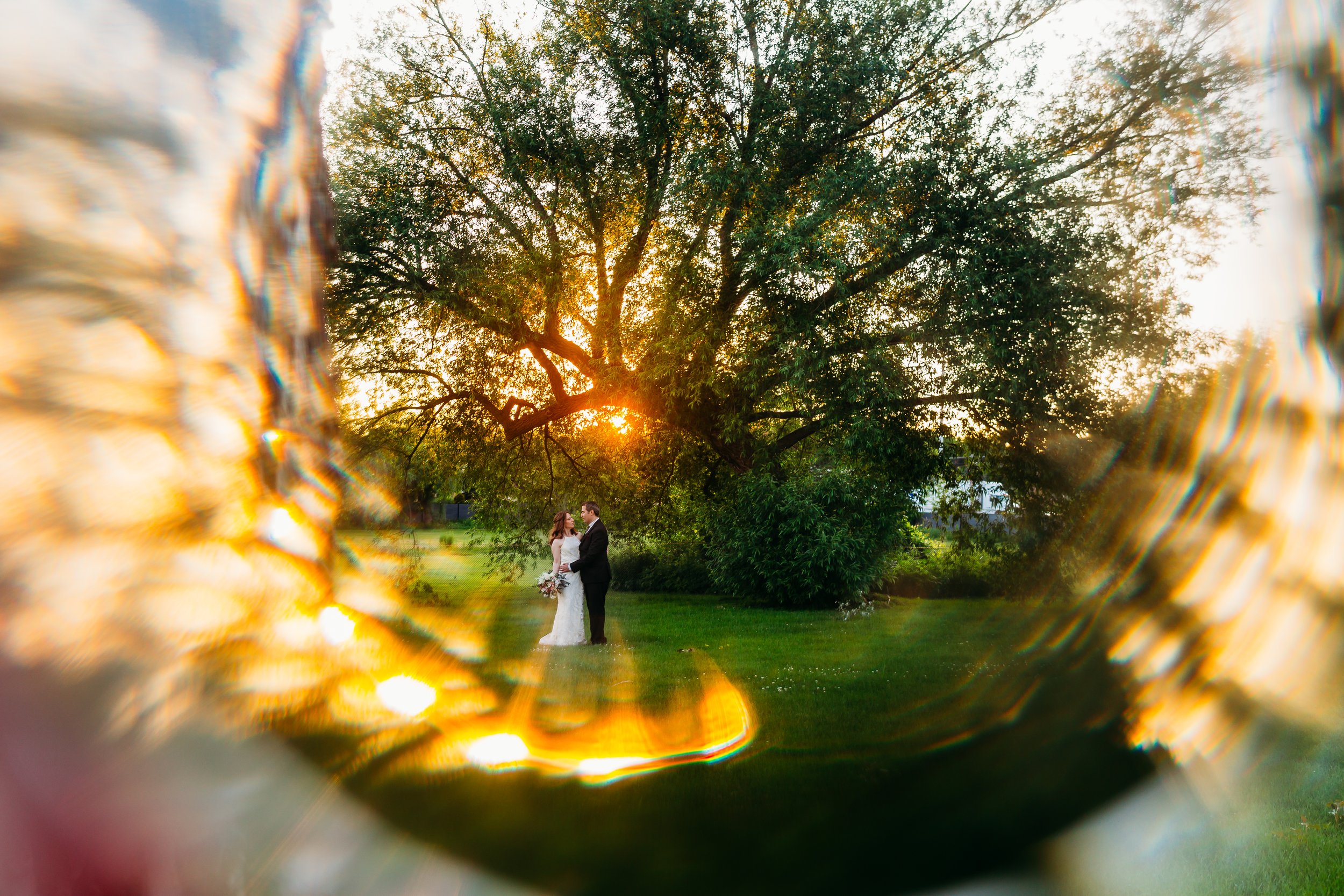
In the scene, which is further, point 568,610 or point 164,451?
point 568,610

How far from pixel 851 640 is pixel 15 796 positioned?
1362cm

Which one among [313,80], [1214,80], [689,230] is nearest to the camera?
[313,80]

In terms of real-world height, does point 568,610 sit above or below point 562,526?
below

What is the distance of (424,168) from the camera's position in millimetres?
13234

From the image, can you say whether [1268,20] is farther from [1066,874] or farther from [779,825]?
[779,825]

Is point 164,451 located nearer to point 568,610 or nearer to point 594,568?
point 594,568

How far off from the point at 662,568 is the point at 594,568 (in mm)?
10645

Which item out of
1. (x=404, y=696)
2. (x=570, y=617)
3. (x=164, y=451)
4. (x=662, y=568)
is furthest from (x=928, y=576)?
(x=164, y=451)

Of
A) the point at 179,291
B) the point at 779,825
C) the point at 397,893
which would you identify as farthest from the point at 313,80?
the point at 779,825

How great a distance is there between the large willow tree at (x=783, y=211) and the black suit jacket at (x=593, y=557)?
7.36ft

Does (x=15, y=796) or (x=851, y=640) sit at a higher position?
(x=15, y=796)

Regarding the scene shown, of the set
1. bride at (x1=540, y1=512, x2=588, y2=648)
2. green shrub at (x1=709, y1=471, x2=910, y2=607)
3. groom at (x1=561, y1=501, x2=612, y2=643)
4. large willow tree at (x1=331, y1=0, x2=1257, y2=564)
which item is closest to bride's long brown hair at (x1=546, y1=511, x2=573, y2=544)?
bride at (x1=540, y1=512, x2=588, y2=648)

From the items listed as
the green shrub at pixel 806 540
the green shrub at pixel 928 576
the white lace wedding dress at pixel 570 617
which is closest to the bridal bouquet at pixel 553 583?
the white lace wedding dress at pixel 570 617

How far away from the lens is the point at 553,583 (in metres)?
13.5
